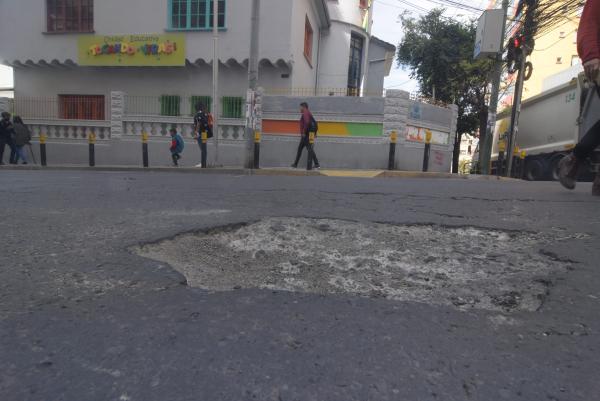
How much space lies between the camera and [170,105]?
15031mm

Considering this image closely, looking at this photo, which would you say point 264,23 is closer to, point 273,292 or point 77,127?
point 77,127

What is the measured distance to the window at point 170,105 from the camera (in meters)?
15.0

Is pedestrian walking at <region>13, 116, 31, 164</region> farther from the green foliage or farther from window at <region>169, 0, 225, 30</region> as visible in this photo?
the green foliage

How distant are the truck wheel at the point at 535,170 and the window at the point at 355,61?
8166 mm

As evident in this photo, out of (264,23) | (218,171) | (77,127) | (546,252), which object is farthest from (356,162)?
(546,252)

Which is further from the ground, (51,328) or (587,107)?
(587,107)

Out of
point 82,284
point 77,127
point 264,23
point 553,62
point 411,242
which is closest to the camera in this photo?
point 82,284

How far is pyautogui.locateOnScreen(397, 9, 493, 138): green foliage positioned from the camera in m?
22.4

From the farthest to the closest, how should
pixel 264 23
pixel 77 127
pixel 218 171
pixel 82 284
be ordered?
1. pixel 77 127
2. pixel 264 23
3. pixel 218 171
4. pixel 82 284

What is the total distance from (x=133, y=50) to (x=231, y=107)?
3.66 meters

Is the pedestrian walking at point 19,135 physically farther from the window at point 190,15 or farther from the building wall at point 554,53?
the building wall at point 554,53

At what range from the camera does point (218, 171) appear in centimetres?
1075

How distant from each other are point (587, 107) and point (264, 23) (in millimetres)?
10773

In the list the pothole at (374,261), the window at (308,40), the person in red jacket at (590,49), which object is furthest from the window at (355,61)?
the pothole at (374,261)
